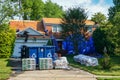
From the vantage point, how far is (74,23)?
37.1 metres

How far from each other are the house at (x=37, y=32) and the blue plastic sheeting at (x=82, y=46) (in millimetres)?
1665

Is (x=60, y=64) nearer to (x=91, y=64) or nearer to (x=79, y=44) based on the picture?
(x=91, y=64)

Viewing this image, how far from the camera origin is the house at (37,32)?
121 feet

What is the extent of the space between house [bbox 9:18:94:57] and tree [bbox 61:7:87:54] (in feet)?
5.79

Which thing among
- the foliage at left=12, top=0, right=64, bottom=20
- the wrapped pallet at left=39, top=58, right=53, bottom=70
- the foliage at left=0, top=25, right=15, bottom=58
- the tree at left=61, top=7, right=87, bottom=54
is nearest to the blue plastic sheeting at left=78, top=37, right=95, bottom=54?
the tree at left=61, top=7, right=87, bottom=54

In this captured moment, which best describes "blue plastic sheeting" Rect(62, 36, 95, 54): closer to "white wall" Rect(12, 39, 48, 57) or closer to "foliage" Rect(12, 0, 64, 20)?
"white wall" Rect(12, 39, 48, 57)

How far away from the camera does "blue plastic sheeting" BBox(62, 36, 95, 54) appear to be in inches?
1488

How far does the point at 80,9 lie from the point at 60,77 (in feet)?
74.2

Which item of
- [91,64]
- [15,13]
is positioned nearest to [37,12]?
[91,64]

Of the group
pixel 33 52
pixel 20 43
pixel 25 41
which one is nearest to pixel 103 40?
pixel 25 41

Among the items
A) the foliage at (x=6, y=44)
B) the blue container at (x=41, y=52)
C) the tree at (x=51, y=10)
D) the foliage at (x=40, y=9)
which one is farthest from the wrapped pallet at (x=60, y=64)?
the tree at (x=51, y=10)

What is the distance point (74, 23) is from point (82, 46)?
3.67 metres

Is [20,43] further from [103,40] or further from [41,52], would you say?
[41,52]

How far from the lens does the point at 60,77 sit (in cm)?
1619
